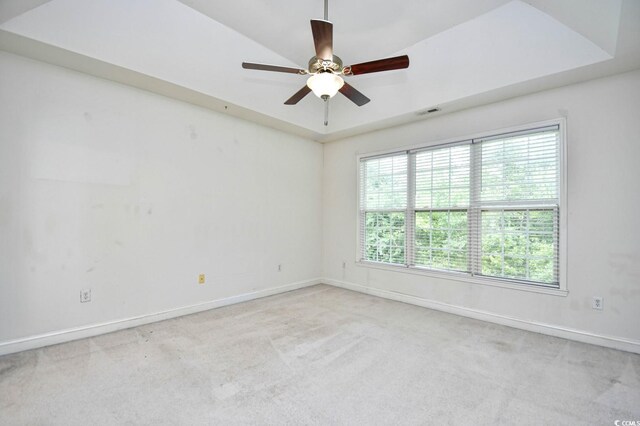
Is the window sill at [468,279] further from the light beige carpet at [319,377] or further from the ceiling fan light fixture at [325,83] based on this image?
the ceiling fan light fixture at [325,83]

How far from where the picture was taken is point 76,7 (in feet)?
8.20

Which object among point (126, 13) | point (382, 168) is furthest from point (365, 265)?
point (126, 13)

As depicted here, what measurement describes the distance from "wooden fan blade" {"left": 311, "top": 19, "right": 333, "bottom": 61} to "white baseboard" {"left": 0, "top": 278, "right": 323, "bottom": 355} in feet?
10.5

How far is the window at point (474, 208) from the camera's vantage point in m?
3.15

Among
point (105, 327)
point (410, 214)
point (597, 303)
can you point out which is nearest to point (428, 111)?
point (410, 214)

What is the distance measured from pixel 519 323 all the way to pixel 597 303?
0.72 metres

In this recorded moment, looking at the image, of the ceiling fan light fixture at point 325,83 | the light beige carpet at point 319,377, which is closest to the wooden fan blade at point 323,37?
the ceiling fan light fixture at point 325,83

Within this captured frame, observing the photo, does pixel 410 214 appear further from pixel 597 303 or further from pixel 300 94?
pixel 300 94

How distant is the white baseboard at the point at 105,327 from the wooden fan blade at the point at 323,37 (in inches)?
126

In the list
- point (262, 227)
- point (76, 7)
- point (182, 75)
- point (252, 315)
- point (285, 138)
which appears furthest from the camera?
point (285, 138)

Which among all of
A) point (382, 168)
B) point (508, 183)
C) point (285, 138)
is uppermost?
point (285, 138)

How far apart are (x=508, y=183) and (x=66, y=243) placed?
4657 millimetres

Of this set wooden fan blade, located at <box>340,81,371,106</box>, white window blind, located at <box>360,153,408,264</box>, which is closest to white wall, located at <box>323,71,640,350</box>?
white window blind, located at <box>360,153,408,264</box>

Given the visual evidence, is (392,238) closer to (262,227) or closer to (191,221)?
(262,227)
